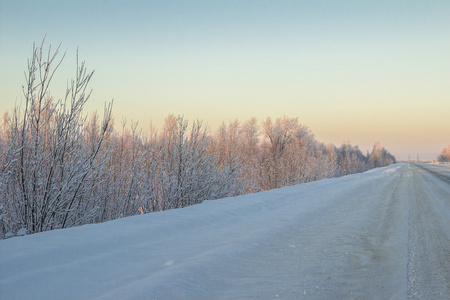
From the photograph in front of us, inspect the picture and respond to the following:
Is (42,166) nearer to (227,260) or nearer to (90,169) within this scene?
(90,169)

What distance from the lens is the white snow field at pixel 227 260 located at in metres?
2.77

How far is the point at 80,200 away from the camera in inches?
254

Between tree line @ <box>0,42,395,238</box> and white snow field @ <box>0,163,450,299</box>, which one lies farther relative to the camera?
tree line @ <box>0,42,395,238</box>

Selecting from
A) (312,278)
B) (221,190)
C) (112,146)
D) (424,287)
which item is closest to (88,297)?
(312,278)

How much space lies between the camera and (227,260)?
11.8 ft

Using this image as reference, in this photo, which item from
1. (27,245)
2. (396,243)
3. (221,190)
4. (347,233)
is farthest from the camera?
(221,190)

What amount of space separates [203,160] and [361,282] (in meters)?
8.32

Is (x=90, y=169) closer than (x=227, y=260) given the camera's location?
No

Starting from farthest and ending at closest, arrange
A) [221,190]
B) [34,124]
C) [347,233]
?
[221,190] → [34,124] → [347,233]

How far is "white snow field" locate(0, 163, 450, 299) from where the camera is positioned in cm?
277

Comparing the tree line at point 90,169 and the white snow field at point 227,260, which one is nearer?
the white snow field at point 227,260

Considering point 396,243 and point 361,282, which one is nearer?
point 361,282

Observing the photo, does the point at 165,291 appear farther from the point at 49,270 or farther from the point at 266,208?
the point at 266,208

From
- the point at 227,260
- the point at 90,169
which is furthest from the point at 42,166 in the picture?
the point at 227,260
